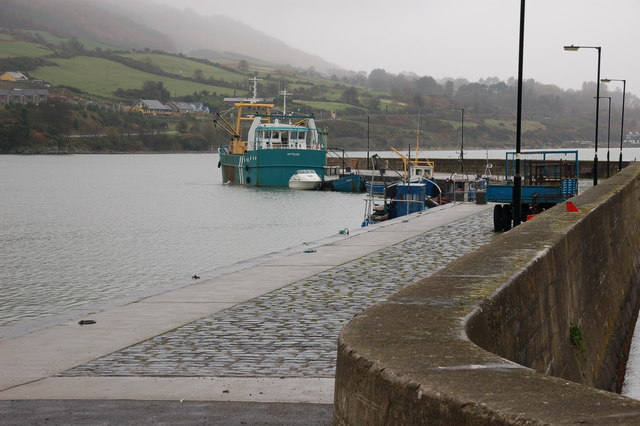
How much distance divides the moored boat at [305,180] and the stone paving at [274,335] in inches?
2503

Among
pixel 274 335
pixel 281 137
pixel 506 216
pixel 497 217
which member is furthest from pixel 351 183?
pixel 274 335

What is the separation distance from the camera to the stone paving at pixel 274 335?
9440 mm

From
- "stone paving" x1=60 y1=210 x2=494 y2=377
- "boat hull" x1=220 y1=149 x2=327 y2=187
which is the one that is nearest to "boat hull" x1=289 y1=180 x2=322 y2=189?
"boat hull" x1=220 y1=149 x2=327 y2=187

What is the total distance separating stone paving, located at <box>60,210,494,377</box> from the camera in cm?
944

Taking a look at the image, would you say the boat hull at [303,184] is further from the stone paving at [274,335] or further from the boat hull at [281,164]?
the stone paving at [274,335]

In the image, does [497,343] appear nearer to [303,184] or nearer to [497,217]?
[497,217]

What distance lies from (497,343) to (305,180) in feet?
245

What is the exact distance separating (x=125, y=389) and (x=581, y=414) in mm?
5830

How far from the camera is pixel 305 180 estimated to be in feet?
267

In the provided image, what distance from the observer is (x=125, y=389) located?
8.58 m

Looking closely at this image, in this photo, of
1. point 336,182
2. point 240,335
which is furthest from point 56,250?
point 336,182

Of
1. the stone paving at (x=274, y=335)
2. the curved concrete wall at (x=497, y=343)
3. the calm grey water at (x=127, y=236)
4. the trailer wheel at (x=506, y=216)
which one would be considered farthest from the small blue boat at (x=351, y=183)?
the curved concrete wall at (x=497, y=343)

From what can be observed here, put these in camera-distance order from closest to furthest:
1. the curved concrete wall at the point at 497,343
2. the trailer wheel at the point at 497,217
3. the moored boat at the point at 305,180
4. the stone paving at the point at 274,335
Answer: the curved concrete wall at the point at 497,343 → the stone paving at the point at 274,335 → the trailer wheel at the point at 497,217 → the moored boat at the point at 305,180

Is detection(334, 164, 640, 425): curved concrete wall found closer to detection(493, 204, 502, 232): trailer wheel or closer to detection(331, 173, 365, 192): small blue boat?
detection(493, 204, 502, 232): trailer wheel
